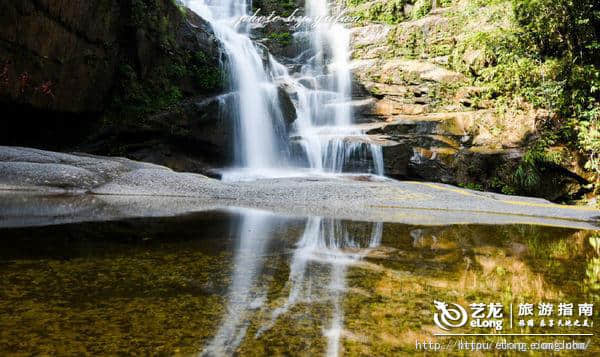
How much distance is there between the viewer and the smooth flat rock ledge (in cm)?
562

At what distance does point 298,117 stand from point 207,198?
10.4m

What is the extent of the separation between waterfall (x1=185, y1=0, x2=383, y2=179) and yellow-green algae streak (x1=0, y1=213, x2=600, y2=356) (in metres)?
9.26

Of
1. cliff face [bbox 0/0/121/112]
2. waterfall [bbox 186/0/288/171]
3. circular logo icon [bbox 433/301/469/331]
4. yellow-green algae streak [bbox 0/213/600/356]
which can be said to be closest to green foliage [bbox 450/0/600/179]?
waterfall [bbox 186/0/288/171]

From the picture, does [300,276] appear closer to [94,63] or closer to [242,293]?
[242,293]

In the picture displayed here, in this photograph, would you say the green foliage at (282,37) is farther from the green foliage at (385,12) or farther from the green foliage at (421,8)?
the green foliage at (421,8)

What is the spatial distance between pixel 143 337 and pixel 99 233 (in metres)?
2.43

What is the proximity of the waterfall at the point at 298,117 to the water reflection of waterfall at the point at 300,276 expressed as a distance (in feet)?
28.1

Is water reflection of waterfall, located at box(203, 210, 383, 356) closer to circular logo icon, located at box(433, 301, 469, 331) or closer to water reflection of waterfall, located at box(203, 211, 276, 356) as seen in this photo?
water reflection of waterfall, located at box(203, 211, 276, 356)

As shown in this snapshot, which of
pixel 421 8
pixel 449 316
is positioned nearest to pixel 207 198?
pixel 449 316

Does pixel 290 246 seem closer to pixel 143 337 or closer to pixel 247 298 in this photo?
pixel 247 298

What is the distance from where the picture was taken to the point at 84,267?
2.27 meters

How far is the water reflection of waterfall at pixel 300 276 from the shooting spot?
1.49 metres

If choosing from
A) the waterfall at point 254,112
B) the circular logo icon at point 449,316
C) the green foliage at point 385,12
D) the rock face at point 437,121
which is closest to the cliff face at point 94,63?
the waterfall at point 254,112

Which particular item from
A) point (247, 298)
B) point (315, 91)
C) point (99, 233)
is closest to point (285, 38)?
point (315, 91)
